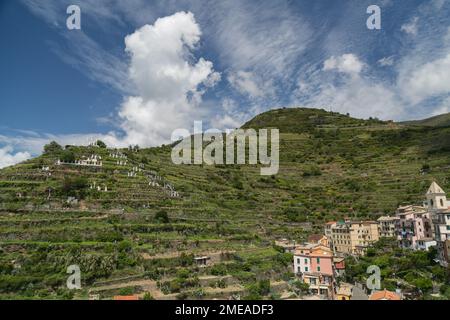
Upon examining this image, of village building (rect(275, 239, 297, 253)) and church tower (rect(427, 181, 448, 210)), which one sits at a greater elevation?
church tower (rect(427, 181, 448, 210))

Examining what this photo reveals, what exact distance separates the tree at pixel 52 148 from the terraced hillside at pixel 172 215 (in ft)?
1.13

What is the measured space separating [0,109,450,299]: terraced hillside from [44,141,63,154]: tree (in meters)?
0.35

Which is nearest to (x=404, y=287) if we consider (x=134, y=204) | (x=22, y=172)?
(x=134, y=204)

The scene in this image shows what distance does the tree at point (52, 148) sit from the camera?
4251 cm

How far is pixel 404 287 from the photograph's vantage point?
26.9 m

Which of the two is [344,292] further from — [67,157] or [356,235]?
[67,157]

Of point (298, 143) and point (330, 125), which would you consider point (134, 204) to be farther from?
point (330, 125)

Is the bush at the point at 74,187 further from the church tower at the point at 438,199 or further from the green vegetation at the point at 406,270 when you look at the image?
the church tower at the point at 438,199

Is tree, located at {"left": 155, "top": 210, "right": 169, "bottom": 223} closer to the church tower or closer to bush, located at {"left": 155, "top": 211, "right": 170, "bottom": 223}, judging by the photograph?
bush, located at {"left": 155, "top": 211, "right": 170, "bottom": 223}

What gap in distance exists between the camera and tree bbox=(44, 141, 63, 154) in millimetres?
42513

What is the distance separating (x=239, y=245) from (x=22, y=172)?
1039 inches

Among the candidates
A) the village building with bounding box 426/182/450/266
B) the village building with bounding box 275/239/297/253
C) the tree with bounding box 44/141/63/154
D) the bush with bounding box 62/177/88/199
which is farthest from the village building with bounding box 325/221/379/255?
the tree with bounding box 44/141/63/154

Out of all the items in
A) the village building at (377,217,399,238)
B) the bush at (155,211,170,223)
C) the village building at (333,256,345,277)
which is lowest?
the village building at (333,256,345,277)

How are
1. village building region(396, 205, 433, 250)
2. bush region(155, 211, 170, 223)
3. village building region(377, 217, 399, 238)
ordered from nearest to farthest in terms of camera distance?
bush region(155, 211, 170, 223) → village building region(396, 205, 433, 250) → village building region(377, 217, 399, 238)
